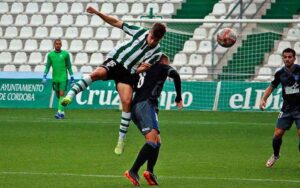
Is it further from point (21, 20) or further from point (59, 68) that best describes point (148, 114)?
point (21, 20)

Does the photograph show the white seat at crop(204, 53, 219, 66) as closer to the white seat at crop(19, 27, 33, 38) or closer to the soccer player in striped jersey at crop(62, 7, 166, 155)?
the white seat at crop(19, 27, 33, 38)

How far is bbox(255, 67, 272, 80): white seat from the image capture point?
30750 mm

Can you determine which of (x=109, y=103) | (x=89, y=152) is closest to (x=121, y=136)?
(x=89, y=152)

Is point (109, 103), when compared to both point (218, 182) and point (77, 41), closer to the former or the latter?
point (77, 41)

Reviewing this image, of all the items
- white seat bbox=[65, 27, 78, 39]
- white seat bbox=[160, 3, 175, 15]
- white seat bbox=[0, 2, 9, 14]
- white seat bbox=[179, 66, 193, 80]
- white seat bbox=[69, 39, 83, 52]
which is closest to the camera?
white seat bbox=[179, 66, 193, 80]

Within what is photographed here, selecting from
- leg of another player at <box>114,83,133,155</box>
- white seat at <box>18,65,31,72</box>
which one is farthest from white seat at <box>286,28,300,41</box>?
leg of another player at <box>114,83,133,155</box>

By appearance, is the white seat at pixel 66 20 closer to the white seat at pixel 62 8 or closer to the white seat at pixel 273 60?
the white seat at pixel 62 8

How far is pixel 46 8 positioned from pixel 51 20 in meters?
0.91

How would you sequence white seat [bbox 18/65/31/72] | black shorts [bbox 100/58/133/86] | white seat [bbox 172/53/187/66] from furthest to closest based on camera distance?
white seat [bbox 18/65/31/72], white seat [bbox 172/53/187/66], black shorts [bbox 100/58/133/86]

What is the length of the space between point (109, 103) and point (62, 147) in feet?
39.7

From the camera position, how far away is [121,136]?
47.2 feet

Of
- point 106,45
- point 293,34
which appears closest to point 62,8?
point 106,45

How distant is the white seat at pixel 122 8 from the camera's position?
121 feet

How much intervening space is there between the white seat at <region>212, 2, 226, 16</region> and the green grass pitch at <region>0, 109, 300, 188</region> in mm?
6650
